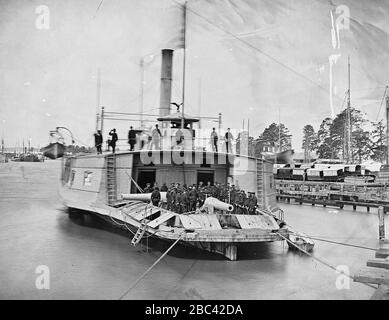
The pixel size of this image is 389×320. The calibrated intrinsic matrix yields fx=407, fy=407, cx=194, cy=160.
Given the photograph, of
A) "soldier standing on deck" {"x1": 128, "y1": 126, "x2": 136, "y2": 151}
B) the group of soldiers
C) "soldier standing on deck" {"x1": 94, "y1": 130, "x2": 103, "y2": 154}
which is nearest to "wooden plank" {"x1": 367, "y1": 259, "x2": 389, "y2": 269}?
the group of soldiers

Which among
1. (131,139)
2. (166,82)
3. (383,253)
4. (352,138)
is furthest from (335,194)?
(383,253)

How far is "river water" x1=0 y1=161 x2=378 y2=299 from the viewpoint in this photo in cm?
789

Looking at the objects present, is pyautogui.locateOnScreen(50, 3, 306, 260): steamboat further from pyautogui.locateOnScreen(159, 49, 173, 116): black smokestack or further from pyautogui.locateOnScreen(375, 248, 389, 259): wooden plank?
pyautogui.locateOnScreen(375, 248, 389, 259): wooden plank

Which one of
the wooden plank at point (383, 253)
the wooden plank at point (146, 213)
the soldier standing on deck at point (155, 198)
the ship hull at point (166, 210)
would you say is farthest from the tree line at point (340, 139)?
the wooden plank at point (383, 253)

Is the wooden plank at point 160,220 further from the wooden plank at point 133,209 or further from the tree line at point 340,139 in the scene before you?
the tree line at point 340,139

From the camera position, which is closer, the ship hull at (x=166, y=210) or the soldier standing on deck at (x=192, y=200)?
the ship hull at (x=166, y=210)

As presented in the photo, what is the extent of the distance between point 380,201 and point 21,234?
17.4 m

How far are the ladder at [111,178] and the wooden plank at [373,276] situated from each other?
30.4 ft

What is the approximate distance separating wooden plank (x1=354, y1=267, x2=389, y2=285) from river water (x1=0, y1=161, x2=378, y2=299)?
5.77 ft

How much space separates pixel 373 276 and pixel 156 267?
524 cm

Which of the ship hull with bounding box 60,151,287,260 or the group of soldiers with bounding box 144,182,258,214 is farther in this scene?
the group of soldiers with bounding box 144,182,258,214

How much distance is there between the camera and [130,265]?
1011cm

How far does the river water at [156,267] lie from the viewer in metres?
7.89
